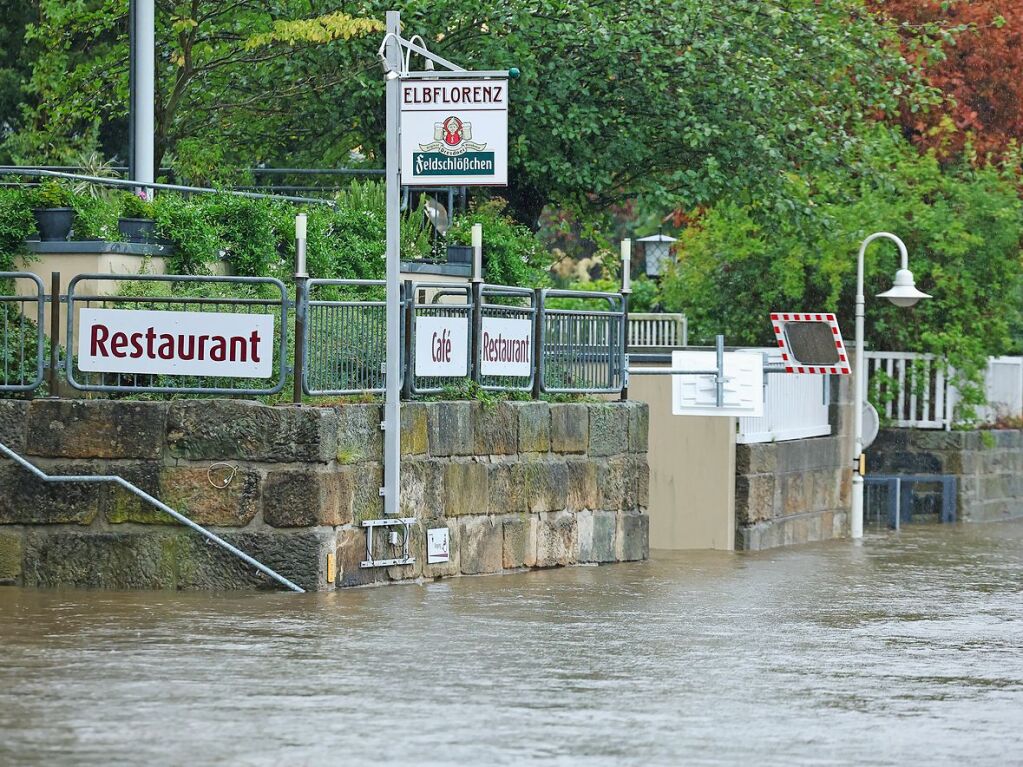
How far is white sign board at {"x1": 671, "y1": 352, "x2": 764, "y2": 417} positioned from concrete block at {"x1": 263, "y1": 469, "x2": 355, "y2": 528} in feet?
21.4

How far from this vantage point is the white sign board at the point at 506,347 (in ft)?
50.9

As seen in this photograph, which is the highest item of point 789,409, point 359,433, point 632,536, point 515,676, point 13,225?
point 13,225

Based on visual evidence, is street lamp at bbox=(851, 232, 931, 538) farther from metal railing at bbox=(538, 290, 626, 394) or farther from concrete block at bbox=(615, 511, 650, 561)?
concrete block at bbox=(615, 511, 650, 561)

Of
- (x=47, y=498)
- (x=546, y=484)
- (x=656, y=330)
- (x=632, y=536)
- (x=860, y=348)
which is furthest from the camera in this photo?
(x=656, y=330)

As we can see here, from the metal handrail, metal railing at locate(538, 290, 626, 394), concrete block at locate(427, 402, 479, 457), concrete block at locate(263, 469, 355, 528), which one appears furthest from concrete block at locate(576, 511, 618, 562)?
the metal handrail

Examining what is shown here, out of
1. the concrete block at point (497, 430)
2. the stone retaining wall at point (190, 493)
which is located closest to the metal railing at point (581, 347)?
the concrete block at point (497, 430)

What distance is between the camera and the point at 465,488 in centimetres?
1498

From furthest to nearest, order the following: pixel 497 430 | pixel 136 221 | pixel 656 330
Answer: pixel 656 330 < pixel 497 430 < pixel 136 221

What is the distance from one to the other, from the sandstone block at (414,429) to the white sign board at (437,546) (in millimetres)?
596

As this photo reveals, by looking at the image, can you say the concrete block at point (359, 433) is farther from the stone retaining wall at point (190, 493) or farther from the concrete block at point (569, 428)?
the concrete block at point (569, 428)

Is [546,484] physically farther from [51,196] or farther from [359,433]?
[51,196]

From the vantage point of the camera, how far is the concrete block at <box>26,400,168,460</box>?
13.3 m

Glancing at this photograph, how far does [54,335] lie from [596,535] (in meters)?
5.15

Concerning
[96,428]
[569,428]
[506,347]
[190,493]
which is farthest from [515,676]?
[569,428]
